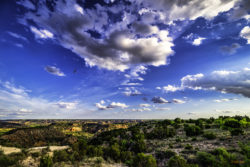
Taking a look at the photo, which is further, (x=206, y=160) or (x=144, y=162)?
(x=144, y=162)

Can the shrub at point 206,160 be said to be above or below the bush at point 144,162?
above

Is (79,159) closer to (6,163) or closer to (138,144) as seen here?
(6,163)

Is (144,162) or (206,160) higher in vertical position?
(206,160)

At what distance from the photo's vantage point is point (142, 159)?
46.2 ft

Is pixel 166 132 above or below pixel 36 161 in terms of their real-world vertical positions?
above

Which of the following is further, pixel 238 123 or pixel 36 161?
pixel 238 123

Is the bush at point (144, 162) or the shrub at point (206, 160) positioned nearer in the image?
the shrub at point (206, 160)

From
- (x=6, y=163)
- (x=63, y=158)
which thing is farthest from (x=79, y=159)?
(x=6, y=163)

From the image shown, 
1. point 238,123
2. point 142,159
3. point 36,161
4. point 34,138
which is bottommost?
point 34,138

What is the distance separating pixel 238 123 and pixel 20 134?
87952 millimetres

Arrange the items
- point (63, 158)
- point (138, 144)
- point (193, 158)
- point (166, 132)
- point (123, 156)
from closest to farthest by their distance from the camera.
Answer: point (193, 158), point (63, 158), point (123, 156), point (138, 144), point (166, 132)

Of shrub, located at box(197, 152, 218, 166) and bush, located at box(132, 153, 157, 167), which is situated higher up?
shrub, located at box(197, 152, 218, 166)

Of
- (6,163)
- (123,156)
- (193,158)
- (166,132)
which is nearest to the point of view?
(193,158)

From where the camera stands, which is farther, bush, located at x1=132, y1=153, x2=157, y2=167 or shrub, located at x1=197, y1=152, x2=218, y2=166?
bush, located at x1=132, y1=153, x2=157, y2=167
